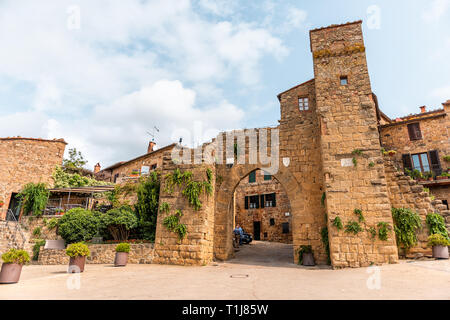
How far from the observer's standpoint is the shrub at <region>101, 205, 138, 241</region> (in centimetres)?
1242

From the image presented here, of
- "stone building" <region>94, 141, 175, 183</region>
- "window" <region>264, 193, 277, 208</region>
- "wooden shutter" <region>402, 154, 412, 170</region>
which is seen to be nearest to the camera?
"wooden shutter" <region>402, 154, 412, 170</region>

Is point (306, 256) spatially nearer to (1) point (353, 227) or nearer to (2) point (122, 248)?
(1) point (353, 227)

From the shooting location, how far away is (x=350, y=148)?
1019 centimetres

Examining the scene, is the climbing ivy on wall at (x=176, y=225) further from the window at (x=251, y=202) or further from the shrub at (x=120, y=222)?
the window at (x=251, y=202)

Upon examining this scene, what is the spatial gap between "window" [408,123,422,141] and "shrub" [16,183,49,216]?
2310 cm

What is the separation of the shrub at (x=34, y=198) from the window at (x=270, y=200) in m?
16.8

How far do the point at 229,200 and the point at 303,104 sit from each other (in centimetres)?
575

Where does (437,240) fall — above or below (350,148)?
below

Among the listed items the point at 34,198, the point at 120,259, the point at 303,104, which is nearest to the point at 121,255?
the point at 120,259

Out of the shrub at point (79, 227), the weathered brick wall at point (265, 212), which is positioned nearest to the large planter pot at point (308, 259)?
the shrub at point (79, 227)

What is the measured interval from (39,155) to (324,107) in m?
19.7

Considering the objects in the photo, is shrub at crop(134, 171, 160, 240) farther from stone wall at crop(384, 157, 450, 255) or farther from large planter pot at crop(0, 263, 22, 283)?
stone wall at crop(384, 157, 450, 255)

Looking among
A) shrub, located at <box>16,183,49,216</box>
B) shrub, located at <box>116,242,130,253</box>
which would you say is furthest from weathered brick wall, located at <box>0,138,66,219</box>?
shrub, located at <box>116,242,130,253</box>

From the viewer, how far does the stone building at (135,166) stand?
23.3 meters
